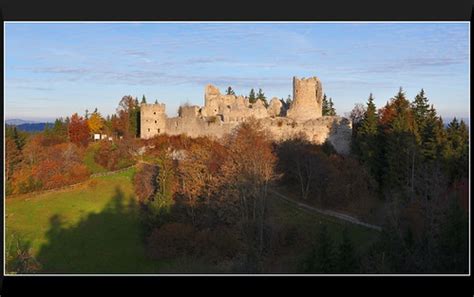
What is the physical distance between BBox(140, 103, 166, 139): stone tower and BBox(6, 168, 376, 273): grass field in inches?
175

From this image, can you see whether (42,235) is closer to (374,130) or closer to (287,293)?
(287,293)

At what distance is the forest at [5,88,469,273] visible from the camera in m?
5.77

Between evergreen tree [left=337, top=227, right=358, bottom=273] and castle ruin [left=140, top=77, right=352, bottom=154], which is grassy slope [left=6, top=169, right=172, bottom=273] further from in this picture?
castle ruin [left=140, top=77, right=352, bottom=154]

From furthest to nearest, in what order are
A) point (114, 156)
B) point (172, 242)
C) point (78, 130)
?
point (78, 130) < point (114, 156) < point (172, 242)

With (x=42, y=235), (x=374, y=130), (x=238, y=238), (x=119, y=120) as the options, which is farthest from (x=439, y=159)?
(x=119, y=120)

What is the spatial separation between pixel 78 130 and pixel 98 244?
224 inches

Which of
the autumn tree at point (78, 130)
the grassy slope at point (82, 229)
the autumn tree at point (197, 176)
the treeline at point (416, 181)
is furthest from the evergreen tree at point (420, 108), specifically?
the autumn tree at point (78, 130)

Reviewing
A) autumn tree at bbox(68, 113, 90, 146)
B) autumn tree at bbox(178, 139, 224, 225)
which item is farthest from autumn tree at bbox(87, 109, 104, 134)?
autumn tree at bbox(178, 139, 224, 225)

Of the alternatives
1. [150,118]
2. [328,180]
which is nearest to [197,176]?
[328,180]

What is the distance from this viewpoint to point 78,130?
13250 millimetres

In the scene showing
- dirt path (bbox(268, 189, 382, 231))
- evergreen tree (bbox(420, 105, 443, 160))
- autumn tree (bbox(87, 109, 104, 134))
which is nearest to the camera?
dirt path (bbox(268, 189, 382, 231))

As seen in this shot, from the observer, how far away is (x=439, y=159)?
27.8 ft

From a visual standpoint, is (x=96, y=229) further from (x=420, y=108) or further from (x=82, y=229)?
(x=420, y=108)
